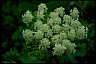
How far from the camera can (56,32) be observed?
368cm

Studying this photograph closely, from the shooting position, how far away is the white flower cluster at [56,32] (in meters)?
3.58

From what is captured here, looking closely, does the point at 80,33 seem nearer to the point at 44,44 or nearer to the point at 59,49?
the point at 59,49

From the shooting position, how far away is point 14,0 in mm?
8398

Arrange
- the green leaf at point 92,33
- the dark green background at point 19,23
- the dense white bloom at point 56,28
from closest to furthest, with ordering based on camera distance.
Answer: the dense white bloom at point 56,28 → the green leaf at point 92,33 → the dark green background at point 19,23

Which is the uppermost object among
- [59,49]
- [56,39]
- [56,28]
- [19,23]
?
[19,23]

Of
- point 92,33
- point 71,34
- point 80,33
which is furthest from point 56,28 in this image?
point 92,33

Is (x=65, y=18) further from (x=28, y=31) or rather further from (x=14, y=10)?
(x=14, y=10)

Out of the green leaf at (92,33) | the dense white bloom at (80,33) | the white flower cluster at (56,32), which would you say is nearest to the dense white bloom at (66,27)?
the white flower cluster at (56,32)

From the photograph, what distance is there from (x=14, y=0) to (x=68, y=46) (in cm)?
500

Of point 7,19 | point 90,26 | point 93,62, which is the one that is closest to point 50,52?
point 90,26

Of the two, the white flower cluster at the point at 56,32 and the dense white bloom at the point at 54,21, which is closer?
the white flower cluster at the point at 56,32

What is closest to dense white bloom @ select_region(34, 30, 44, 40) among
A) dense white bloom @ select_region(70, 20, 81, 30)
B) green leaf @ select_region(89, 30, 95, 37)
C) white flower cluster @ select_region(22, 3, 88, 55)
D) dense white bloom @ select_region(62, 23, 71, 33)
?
white flower cluster @ select_region(22, 3, 88, 55)

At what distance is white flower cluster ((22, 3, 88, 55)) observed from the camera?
358 cm

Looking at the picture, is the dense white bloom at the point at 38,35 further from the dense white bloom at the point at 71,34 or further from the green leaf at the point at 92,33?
the green leaf at the point at 92,33
